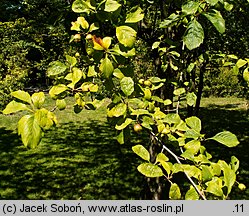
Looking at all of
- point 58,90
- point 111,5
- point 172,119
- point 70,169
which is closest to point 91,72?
point 58,90

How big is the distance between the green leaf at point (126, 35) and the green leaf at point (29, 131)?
1.37 feet

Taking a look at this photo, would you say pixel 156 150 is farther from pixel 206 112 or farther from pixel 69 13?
pixel 206 112

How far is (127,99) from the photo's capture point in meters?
1.47

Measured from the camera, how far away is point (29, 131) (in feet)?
3.70

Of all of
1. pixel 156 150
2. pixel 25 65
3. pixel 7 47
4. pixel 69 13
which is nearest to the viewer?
pixel 69 13

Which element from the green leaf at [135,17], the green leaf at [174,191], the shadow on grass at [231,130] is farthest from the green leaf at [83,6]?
the shadow on grass at [231,130]

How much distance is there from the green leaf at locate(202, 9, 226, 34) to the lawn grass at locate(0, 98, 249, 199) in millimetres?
3029

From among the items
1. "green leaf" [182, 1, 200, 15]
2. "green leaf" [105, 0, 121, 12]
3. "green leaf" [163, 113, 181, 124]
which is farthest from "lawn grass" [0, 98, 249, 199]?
"green leaf" [105, 0, 121, 12]

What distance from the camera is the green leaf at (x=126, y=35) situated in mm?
1276

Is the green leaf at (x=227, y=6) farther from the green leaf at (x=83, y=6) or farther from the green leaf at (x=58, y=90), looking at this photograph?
the green leaf at (x=58, y=90)

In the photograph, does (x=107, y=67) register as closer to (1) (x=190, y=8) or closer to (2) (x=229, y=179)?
(1) (x=190, y=8)

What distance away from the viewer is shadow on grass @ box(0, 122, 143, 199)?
19.0 ft
